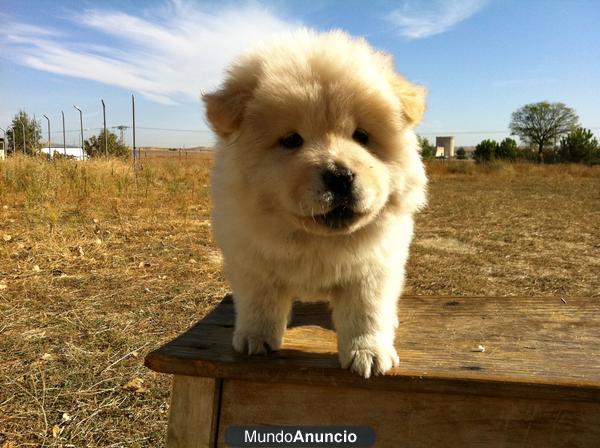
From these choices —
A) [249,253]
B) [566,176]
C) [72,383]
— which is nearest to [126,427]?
[72,383]

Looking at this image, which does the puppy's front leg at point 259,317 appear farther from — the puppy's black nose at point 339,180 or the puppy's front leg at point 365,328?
the puppy's black nose at point 339,180

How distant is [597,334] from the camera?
2.05 meters

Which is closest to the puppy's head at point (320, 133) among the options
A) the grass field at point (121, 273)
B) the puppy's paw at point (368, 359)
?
the puppy's paw at point (368, 359)

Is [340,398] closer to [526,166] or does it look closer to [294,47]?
[294,47]

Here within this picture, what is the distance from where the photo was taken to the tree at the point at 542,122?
49.3 m

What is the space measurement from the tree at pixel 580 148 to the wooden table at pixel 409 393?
113 ft

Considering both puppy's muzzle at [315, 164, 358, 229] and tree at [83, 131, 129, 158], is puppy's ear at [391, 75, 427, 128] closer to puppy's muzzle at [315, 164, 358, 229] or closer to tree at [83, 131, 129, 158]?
puppy's muzzle at [315, 164, 358, 229]

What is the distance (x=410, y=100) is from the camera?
5.27ft

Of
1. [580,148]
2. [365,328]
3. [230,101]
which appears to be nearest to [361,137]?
[230,101]

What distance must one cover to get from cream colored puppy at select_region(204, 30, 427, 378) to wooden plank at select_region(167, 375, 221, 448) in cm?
19

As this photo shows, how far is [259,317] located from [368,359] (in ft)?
1.39

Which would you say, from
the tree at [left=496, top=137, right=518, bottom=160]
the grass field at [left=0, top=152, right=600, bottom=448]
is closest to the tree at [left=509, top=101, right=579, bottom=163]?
the tree at [left=496, top=137, right=518, bottom=160]

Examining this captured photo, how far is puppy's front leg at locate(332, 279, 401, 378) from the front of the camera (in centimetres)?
156

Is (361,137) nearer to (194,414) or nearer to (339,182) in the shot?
(339,182)
